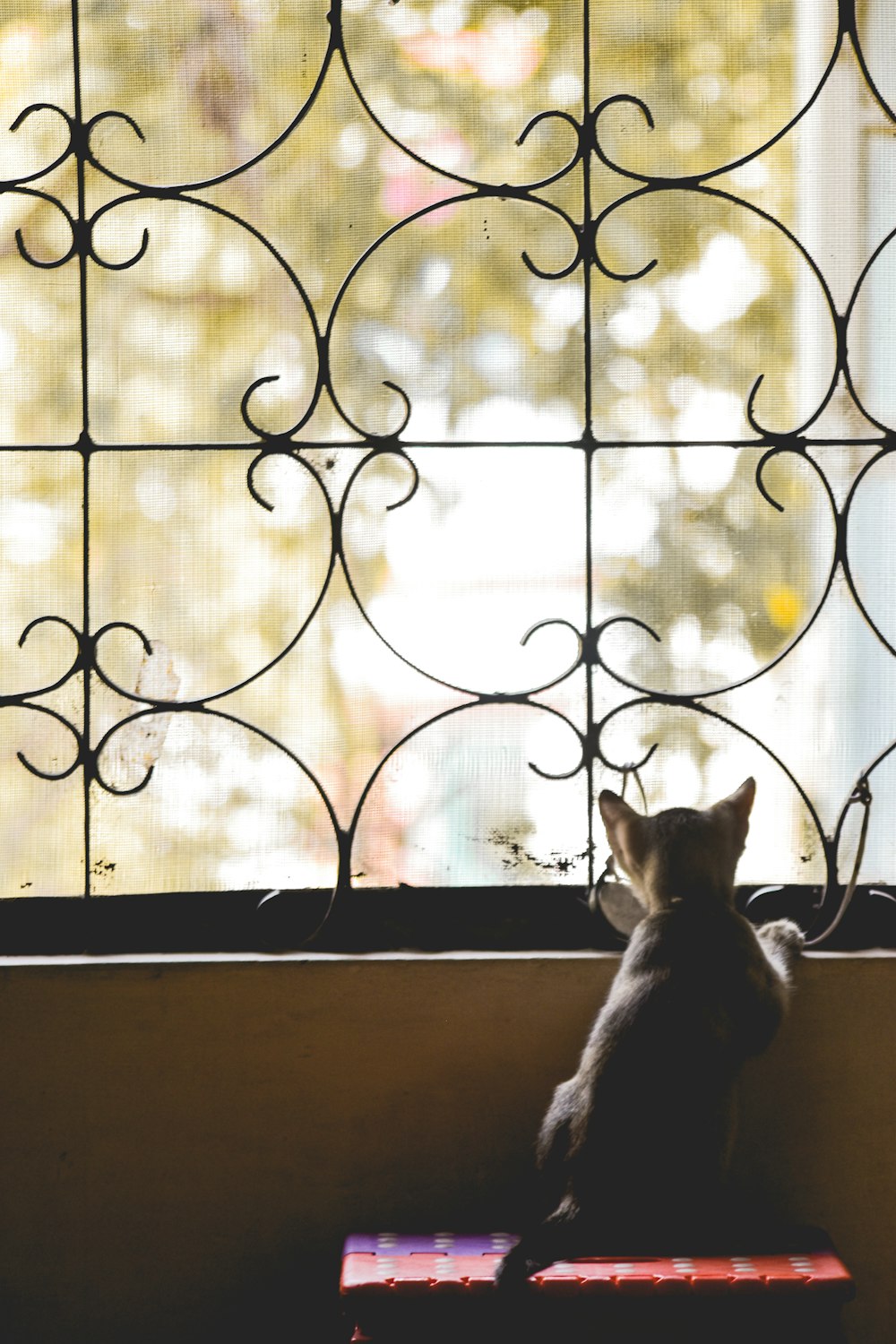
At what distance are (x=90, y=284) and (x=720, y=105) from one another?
800mm

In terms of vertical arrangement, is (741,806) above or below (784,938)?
above

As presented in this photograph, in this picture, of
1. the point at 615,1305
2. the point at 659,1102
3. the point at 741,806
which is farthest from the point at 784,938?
the point at 615,1305

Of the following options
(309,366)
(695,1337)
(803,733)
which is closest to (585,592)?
(803,733)

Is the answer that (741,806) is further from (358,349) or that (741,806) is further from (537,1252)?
(358,349)

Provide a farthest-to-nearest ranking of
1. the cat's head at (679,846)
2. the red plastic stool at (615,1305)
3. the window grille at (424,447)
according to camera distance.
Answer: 1. the window grille at (424,447)
2. the cat's head at (679,846)
3. the red plastic stool at (615,1305)

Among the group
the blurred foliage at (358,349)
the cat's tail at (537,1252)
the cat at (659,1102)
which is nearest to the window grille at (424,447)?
the blurred foliage at (358,349)

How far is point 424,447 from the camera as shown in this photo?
1354mm

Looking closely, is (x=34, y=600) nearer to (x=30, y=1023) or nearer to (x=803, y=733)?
(x=30, y=1023)

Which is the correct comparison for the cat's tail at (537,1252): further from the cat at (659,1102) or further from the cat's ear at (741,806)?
the cat's ear at (741,806)

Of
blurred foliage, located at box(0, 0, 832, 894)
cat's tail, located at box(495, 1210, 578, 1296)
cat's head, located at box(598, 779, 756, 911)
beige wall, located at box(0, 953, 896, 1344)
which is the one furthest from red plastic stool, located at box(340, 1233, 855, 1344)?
blurred foliage, located at box(0, 0, 832, 894)

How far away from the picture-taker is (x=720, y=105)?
1.35 meters

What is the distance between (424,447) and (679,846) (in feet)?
1.85

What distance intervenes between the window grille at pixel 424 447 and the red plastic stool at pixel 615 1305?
0.41m

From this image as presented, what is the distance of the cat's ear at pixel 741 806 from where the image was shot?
1207 millimetres
